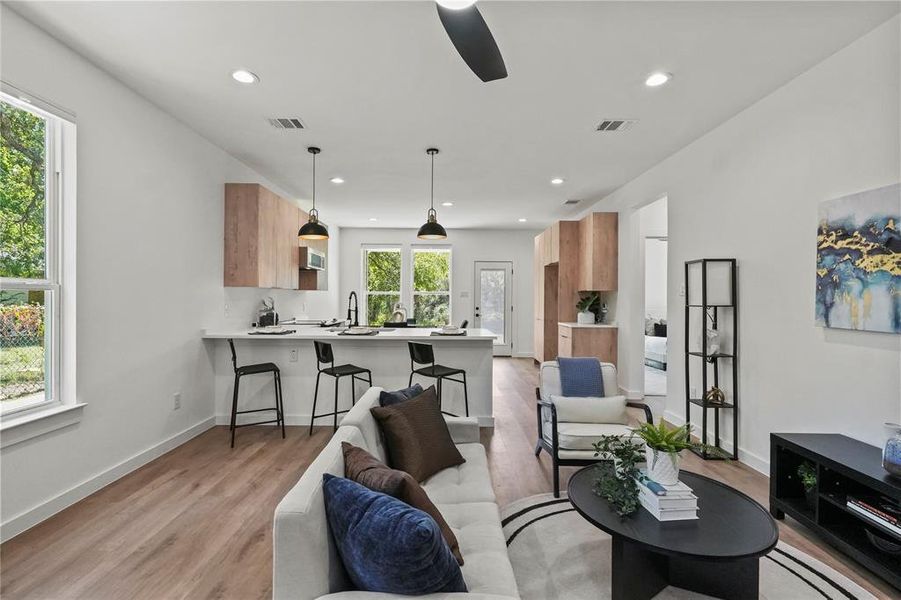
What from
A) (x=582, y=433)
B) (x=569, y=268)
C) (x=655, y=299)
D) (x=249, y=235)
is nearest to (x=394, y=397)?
(x=582, y=433)

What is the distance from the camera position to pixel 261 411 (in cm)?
439

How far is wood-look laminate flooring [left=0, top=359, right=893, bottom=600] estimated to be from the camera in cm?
204

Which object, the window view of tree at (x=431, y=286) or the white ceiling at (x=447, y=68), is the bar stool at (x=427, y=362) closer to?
the white ceiling at (x=447, y=68)

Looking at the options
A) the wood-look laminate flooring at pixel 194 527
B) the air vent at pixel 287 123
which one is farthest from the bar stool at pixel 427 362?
the air vent at pixel 287 123

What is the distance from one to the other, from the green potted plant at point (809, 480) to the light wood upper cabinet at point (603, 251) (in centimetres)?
374

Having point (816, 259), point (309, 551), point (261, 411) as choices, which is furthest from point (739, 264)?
point (261, 411)

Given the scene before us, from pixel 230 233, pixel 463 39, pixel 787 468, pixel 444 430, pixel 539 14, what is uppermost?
pixel 539 14

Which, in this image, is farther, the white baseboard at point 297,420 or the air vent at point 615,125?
the white baseboard at point 297,420

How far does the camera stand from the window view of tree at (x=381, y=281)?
9.50 meters

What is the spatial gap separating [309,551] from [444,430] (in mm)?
1316

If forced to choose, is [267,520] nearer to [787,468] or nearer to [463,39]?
[463,39]

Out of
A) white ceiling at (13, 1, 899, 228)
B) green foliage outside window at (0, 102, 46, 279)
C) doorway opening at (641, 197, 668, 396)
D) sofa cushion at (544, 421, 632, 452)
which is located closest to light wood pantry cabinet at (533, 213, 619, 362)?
doorway opening at (641, 197, 668, 396)

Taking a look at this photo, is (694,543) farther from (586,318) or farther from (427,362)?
(586,318)

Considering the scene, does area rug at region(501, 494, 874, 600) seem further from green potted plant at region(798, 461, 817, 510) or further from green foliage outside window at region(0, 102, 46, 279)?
green foliage outside window at region(0, 102, 46, 279)
